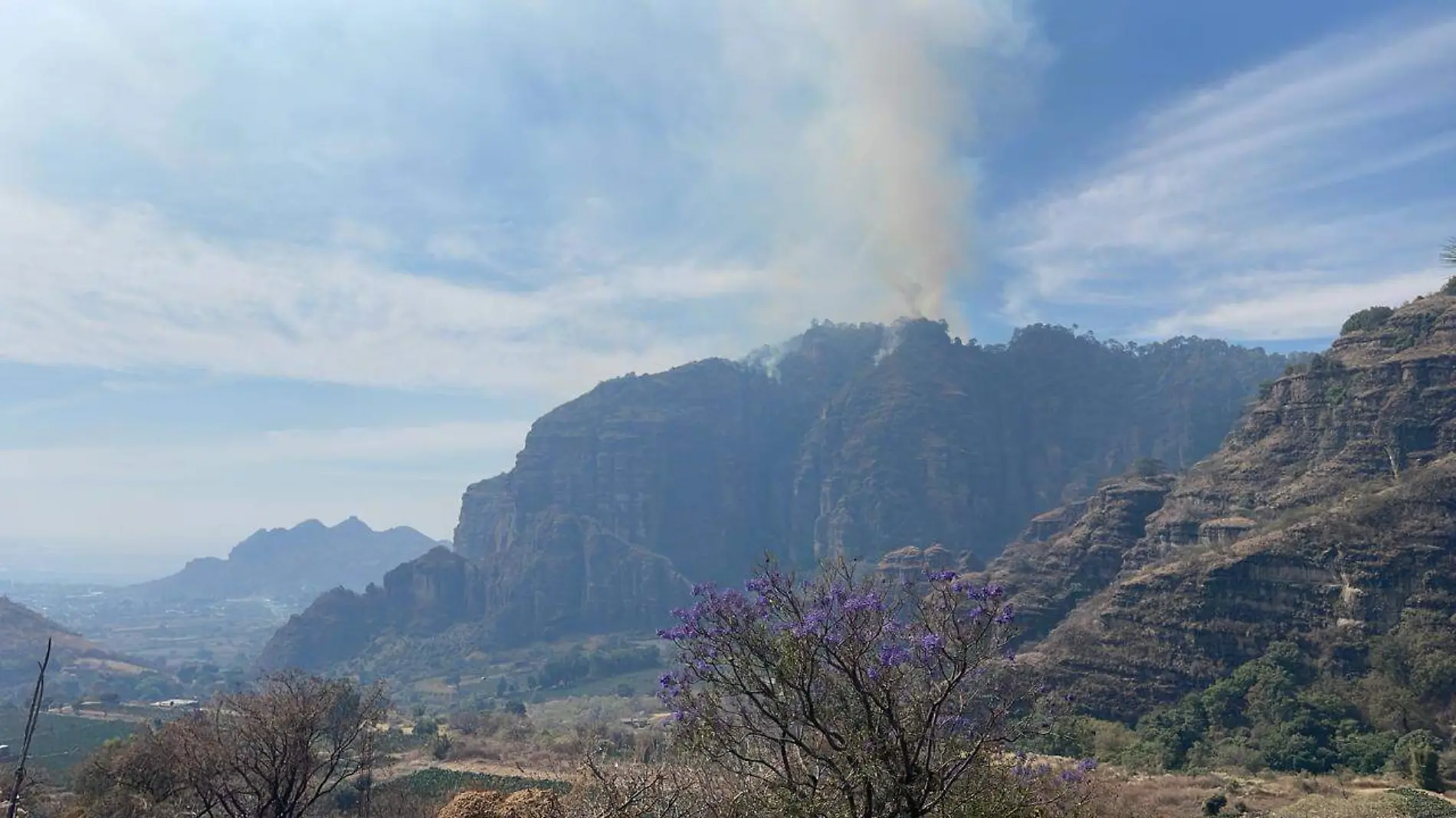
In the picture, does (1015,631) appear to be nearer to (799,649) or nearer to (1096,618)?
(799,649)

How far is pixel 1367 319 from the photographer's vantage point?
102 metres

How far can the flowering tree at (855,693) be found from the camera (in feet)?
34.4

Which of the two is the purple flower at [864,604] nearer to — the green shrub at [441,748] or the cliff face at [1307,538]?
the green shrub at [441,748]

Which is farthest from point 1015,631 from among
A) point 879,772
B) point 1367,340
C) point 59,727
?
point 59,727

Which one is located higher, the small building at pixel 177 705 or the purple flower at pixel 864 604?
the purple flower at pixel 864 604

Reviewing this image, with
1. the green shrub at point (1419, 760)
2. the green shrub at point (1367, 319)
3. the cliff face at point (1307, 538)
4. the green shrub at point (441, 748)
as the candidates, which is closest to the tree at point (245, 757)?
the green shrub at point (441, 748)

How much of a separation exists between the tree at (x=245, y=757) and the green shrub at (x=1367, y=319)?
11646cm

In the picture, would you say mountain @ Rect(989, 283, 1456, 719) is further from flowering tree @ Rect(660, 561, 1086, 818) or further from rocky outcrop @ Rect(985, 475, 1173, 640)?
flowering tree @ Rect(660, 561, 1086, 818)

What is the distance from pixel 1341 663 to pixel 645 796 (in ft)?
238

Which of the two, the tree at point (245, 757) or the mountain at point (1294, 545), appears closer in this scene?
the tree at point (245, 757)

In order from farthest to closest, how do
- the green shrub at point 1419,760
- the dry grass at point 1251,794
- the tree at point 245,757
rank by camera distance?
1. the green shrub at point 1419,760
2. the dry grass at point 1251,794
3. the tree at point 245,757

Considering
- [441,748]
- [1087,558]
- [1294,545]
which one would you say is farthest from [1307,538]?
[441,748]

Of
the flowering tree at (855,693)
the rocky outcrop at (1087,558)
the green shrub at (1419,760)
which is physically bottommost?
the green shrub at (1419,760)

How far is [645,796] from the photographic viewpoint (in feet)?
41.4
